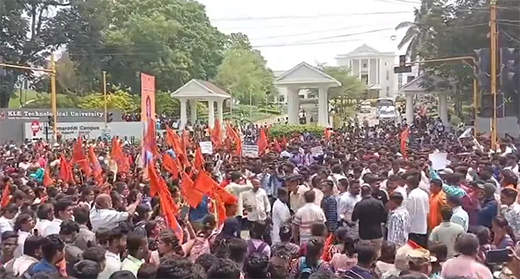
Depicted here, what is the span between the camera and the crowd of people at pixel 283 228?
6242 mm

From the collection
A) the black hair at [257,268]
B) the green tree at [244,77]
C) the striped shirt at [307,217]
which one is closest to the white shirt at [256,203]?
the striped shirt at [307,217]

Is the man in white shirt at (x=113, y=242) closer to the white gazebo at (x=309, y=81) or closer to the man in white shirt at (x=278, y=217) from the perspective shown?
the man in white shirt at (x=278, y=217)

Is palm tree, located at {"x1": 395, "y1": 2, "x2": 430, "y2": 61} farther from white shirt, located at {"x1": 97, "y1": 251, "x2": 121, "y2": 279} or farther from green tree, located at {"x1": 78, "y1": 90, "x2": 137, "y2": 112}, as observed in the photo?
white shirt, located at {"x1": 97, "y1": 251, "x2": 121, "y2": 279}

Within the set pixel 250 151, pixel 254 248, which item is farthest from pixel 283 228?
pixel 250 151

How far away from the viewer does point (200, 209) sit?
10.5 m

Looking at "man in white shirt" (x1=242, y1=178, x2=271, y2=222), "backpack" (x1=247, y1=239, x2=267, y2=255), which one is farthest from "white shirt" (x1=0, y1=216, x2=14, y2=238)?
"man in white shirt" (x1=242, y1=178, x2=271, y2=222)

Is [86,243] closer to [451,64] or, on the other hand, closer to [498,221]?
[498,221]

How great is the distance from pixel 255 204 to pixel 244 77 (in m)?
76.3

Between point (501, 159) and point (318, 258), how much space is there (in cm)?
833

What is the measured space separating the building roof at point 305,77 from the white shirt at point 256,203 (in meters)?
34.8

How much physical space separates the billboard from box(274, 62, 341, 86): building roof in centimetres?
986

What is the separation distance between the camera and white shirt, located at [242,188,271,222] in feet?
35.9

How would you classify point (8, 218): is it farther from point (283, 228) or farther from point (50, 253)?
point (283, 228)

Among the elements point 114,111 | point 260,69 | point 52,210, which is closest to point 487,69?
point 52,210
